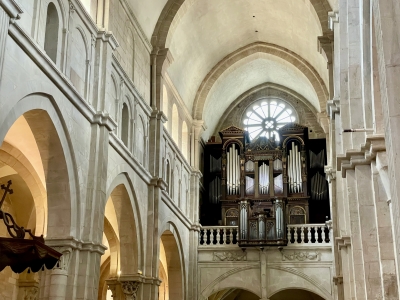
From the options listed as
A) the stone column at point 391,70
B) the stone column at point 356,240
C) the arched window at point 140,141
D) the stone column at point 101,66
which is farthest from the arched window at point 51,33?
the stone column at point 391,70

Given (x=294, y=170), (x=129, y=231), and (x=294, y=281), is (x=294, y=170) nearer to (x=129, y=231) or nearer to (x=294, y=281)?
(x=294, y=281)

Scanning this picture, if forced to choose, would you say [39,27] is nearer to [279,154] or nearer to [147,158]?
[147,158]

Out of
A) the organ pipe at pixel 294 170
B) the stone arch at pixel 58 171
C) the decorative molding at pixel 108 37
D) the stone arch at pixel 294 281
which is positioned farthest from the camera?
the organ pipe at pixel 294 170

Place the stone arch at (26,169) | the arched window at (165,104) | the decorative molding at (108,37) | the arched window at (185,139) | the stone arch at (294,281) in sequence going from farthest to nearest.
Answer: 1. the arched window at (185,139)
2. the stone arch at (294,281)
3. the arched window at (165,104)
4. the stone arch at (26,169)
5. the decorative molding at (108,37)

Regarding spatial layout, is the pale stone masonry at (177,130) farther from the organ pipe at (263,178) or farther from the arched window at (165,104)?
the organ pipe at (263,178)

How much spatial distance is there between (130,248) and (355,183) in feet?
27.3

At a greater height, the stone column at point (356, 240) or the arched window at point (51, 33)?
the arched window at point (51, 33)

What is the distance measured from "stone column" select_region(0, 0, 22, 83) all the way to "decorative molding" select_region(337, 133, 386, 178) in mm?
6255

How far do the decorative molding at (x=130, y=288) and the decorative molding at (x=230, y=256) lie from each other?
753 centimetres

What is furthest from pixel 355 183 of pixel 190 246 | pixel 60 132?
pixel 190 246

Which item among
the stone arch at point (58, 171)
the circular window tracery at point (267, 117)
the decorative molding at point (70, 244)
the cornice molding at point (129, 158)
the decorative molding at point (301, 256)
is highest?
the circular window tracery at point (267, 117)

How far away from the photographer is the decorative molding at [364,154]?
10055mm

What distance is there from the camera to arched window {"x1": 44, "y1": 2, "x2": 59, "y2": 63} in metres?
13.9

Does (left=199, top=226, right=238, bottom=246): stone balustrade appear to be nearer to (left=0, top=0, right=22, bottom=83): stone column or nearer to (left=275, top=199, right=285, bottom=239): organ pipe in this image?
(left=275, top=199, right=285, bottom=239): organ pipe
